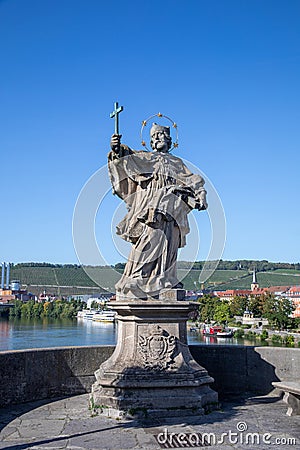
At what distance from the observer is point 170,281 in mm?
7398

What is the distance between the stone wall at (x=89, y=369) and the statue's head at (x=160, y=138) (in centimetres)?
329

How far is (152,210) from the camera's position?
743 cm

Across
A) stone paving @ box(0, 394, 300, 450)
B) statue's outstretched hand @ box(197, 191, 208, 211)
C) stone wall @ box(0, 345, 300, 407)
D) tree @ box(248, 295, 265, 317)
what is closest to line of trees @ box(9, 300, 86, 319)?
tree @ box(248, 295, 265, 317)

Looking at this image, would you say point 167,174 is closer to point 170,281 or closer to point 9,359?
point 170,281

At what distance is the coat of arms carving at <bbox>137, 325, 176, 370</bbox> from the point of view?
6980 millimetres

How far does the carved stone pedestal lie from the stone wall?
1.08 m

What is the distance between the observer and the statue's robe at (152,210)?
7.39m

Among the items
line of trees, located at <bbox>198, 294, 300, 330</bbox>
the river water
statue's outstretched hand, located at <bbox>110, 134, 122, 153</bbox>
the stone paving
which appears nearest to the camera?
the stone paving

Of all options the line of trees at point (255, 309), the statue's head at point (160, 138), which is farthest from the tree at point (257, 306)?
the statue's head at point (160, 138)

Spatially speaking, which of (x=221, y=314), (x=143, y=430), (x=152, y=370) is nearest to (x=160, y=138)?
(x=152, y=370)

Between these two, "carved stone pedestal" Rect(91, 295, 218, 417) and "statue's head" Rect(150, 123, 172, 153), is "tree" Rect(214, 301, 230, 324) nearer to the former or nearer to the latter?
"statue's head" Rect(150, 123, 172, 153)

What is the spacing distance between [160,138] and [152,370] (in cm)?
343

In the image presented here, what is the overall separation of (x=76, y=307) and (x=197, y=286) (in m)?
88.1

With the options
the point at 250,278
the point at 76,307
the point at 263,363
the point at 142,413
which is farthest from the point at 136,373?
the point at 250,278
